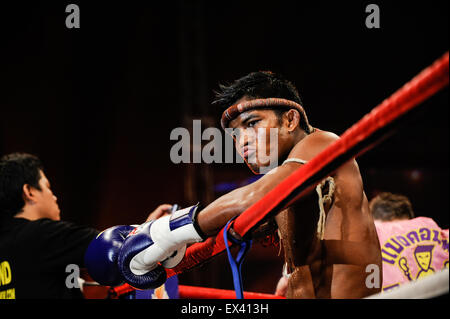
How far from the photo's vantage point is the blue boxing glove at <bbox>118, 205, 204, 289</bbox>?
944 millimetres

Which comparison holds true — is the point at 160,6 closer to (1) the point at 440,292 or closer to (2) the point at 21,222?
(2) the point at 21,222

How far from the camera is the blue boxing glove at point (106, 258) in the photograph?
1.13m

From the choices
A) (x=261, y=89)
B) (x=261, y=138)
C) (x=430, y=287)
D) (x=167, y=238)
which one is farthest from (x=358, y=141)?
(x=261, y=89)

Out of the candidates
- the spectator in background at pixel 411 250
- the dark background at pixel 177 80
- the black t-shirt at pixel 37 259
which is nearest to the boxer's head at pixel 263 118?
the black t-shirt at pixel 37 259

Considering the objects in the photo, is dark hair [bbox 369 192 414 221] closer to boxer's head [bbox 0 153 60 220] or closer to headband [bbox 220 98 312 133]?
headband [bbox 220 98 312 133]

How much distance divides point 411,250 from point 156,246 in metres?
1.66

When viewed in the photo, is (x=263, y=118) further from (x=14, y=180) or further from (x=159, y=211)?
(x=14, y=180)

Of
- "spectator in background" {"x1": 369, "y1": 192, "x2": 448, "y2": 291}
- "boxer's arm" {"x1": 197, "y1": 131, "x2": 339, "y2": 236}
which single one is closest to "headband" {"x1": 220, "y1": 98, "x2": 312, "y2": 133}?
"boxer's arm" {"x1": 197, "y1": 131, "x2": 339, "y2": 236}

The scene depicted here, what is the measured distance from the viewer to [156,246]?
3.17ft

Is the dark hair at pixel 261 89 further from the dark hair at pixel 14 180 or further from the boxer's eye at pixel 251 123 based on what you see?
the dark hair at pixel 14 180

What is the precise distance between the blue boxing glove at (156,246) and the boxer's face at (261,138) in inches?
13.7

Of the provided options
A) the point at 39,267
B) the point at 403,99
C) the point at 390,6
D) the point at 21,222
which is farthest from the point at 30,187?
the point at 390,6

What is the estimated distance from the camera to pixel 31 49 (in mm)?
3430

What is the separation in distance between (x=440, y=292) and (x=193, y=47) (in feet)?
12.3
